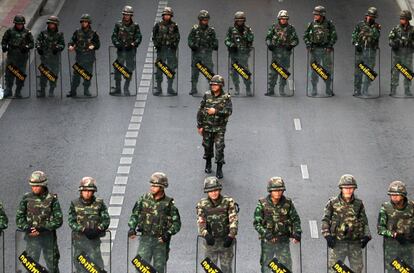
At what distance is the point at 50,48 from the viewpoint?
151 ft

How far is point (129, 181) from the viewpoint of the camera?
129 ft

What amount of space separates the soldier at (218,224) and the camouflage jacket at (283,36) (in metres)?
13.6

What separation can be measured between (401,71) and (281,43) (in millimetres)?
3186

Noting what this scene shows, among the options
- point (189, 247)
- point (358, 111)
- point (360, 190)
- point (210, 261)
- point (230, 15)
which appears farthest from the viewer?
point (230, 15)

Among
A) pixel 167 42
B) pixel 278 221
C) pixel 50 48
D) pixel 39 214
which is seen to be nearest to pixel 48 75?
pixel 50 48

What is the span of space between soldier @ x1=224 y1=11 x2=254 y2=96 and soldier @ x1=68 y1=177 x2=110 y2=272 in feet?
43.9

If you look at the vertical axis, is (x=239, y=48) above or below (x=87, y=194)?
above

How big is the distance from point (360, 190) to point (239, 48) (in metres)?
8.34

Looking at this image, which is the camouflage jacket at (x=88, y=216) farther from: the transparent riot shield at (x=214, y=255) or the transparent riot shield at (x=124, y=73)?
the transparent riot shield at (x=124, y=73)

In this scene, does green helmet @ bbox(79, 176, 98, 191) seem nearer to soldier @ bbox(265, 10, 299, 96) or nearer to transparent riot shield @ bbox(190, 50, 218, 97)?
transparent riot shield @ bbox(190, 50, 218, 97)

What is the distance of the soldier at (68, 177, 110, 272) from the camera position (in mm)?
32281

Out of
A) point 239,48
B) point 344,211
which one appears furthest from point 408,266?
point 239,48

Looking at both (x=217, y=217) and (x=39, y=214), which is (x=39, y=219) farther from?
(x=217, y=217)

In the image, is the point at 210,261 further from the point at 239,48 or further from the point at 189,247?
the point at 239,48
